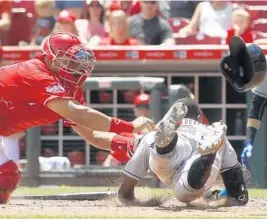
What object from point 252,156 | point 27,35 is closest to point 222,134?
point 252,156

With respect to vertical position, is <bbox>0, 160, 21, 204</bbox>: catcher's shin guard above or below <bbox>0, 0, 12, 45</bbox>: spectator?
below

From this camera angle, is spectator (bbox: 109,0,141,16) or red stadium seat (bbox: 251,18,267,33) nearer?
red stadium seat (bbox: 251,18,267,33)

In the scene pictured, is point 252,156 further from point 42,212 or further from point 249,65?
point 42,212

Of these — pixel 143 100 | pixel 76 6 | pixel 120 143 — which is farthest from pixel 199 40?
pixel 120 143

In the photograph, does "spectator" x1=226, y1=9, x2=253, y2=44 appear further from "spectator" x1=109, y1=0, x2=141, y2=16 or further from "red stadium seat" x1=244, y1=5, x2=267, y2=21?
"spectator" x1=109, y1=0, x2=141, y2=16

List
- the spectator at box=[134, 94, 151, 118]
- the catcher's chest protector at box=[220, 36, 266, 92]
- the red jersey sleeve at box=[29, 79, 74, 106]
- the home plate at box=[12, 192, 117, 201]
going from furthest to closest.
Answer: the spectator at box=[134, 94, 151, 118], the home plate at box=[12, 192, 117, 201], the catcher's chest protector at box=[220, 36, 266, 92], the red jersey sleeve at box=[29, 79, 74, 106]

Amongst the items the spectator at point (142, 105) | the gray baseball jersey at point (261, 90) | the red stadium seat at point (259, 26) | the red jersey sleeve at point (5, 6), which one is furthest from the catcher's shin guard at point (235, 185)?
the red jersey sleeve at point (5, 6)

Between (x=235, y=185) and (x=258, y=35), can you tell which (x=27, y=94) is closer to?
(x=235, y=185)

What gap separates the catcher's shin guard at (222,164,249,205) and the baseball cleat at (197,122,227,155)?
2.23ft

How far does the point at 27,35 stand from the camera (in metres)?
13.8

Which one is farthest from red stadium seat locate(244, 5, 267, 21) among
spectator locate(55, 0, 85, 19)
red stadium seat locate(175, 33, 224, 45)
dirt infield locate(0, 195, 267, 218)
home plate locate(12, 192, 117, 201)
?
dirt infield locate(0, 195, 267, 218)

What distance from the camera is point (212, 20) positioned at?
43.5 ft

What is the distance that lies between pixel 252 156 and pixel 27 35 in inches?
146

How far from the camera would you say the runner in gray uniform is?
7.73m
